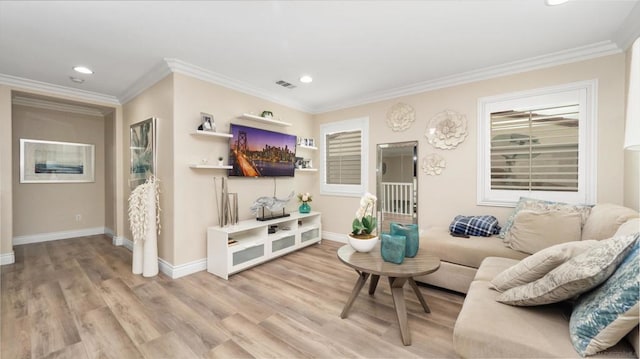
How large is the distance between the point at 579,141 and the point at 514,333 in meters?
2.60

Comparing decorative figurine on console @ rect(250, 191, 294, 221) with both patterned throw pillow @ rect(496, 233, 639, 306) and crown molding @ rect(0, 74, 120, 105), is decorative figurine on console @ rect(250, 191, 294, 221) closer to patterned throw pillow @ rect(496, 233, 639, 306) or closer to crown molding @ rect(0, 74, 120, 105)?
patterned throw pillow @ rect(496, 233, 639, 306)

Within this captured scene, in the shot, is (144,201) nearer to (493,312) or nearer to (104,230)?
(104,230)

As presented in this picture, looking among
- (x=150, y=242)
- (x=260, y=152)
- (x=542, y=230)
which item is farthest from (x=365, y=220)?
(x=150, y=242)

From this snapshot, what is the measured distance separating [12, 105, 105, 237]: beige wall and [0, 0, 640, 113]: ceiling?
124cm

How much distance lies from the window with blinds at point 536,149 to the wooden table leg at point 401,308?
203cm

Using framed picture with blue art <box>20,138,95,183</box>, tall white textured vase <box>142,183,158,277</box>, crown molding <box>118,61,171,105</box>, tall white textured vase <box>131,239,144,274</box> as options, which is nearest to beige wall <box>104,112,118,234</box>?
framed picture with blue art <box>20,138,95,183</box>

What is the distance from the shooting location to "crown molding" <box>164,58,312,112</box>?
2.87 metres

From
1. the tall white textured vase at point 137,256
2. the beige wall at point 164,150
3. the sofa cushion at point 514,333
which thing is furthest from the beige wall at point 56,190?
the sofa cushion at point 514,333

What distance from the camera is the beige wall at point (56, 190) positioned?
414 centimetres

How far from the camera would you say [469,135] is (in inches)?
126

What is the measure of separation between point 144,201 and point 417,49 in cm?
355

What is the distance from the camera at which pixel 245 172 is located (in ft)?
11.5

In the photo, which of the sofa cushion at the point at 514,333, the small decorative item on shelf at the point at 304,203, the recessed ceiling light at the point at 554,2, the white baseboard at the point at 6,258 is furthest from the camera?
the small decorative item on shelf at the point at 304,203

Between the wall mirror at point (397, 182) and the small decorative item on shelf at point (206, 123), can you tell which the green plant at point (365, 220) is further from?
the small decorative item on shelf at point (206, 123)
